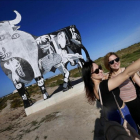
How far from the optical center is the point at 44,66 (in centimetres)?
833

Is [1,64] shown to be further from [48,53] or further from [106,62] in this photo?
[106,62]

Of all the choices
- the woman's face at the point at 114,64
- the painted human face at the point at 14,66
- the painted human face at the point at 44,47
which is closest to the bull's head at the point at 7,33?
the painted human face at the point at 14,66

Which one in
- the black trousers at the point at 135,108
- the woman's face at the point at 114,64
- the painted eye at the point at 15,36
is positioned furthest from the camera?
the painted eye at the point at 15,36

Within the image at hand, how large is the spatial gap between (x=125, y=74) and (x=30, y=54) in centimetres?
748

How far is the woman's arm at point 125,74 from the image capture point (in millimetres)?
1424

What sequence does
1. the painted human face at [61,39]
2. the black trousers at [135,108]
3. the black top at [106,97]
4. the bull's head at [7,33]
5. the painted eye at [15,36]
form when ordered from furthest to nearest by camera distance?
the painted human face at [61,39] < the painted eye at [15,36] < the bull's head at [7,33] < the black trousers at [135,108] < the black top at [106,97]

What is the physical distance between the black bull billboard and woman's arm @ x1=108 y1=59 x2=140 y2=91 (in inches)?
276

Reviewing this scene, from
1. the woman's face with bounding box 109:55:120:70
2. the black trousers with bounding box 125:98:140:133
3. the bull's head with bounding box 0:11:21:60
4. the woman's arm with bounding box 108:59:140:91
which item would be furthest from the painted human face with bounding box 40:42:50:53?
the woman's arm with bounding box 108:59:140:91

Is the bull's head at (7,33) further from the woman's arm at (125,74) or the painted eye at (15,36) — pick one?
the woman's arm at (125,74)

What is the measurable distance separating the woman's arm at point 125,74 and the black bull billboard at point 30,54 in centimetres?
700

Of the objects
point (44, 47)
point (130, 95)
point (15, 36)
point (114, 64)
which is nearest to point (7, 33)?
point (15, 36)

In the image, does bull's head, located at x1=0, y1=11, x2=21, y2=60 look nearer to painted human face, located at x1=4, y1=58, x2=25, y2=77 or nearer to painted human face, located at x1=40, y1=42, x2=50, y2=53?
painted human face, located at x1=4, y1=58, x2=25, y2=77

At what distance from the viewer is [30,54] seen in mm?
8203

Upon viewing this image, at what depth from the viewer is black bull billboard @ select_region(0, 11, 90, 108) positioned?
7926mm
